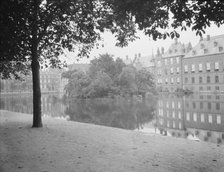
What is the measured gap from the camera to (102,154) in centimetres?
635

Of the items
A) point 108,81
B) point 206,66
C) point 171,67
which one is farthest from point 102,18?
point 171,67

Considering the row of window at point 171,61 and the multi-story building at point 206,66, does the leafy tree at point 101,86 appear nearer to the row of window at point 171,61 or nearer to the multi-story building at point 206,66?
the multi-story building at point 206,66

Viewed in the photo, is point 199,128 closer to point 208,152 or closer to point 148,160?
point 208,152

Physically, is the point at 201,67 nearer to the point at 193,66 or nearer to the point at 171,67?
the point at 193,66

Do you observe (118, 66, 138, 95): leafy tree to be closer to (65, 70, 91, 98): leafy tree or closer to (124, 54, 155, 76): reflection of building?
(65, 70, 91, 98): leafy tree

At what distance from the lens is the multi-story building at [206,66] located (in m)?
45.6

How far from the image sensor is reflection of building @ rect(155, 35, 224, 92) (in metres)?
46.2

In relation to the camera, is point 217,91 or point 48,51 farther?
point 217,91

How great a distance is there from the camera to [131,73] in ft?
132

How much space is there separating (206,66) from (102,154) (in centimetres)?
4624

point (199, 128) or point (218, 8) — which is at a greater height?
point (218, 8)

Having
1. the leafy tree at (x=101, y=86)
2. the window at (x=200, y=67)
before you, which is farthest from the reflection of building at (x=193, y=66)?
the leafy tree at (x=101, y=86)

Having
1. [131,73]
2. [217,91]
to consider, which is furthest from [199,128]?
[217,91]

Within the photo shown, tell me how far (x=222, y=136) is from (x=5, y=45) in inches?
435
